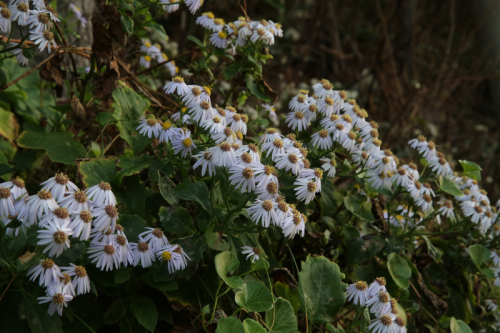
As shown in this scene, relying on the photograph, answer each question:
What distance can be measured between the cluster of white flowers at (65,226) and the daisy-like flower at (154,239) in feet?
0.12

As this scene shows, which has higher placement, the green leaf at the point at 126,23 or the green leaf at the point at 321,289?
the green leaf at the point at 126,23

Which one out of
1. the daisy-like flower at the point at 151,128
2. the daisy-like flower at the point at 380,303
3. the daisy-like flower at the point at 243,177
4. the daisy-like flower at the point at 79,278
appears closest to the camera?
the daisy-like flower at the point at 79,278

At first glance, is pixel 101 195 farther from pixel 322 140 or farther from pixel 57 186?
pixel 322 140

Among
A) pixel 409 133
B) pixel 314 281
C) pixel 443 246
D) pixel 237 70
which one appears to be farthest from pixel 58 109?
pixel 409 133

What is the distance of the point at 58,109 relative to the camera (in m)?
1.75

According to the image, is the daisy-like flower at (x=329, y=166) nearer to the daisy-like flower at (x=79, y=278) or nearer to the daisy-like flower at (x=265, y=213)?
the daisy-like flower at (x=265, y=213)

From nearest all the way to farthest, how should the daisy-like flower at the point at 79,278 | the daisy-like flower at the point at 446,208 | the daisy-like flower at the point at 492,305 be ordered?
the daisy-like flower at the point at 79,278, the daisy-like flower at the point at 446,208, the daisy-like flower at the point at 492,305

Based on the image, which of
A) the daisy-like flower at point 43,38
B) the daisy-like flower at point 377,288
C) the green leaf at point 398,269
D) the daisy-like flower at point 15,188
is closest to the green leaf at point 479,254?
the green leaf at point 398,269

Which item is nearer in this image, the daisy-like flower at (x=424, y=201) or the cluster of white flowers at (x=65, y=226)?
the cluster of white flowers at (x=65, y=226)

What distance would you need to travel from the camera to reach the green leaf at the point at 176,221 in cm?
127

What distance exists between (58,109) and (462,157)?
407 centimetres

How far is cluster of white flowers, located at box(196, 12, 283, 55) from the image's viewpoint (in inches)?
67.1

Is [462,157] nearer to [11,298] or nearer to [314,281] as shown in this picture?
[314,281]

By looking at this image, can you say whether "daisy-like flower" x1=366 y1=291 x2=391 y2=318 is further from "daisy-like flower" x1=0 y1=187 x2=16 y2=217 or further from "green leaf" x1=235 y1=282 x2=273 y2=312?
"daisy-like flower" x1=0 y1=187 x2=16 y2=217
